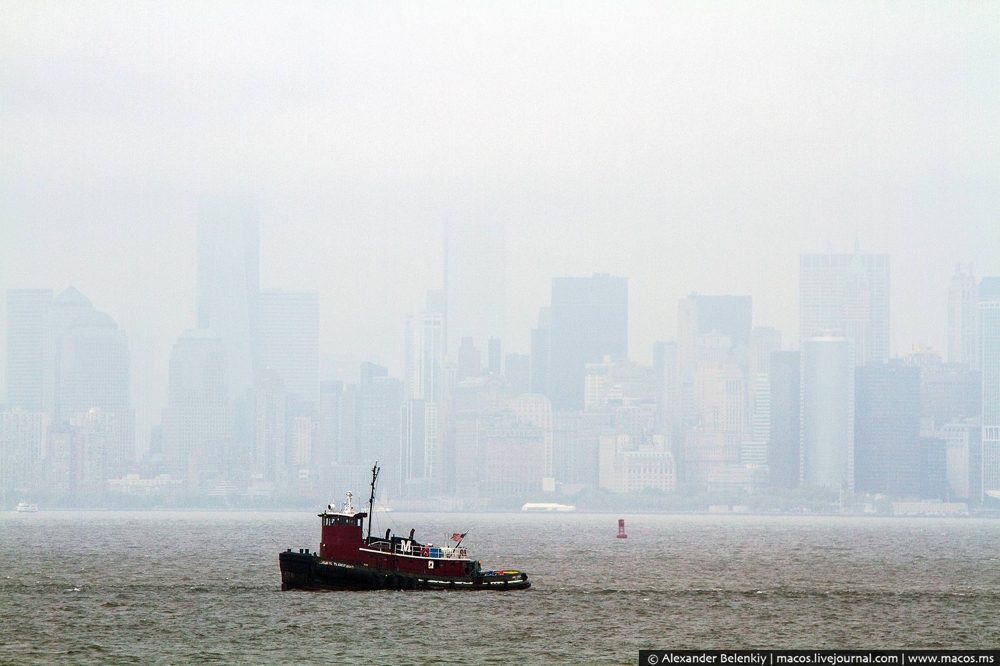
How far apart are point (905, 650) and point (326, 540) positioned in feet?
145

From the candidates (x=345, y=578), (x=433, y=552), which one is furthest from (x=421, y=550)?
(x=345, y=578)

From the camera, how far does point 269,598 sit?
114375 mm

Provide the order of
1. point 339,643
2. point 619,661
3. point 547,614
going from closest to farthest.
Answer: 1. point 619,661
2. point 339,643
3. point 547,614

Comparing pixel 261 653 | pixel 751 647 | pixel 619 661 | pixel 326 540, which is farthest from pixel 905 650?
pixel 326 540

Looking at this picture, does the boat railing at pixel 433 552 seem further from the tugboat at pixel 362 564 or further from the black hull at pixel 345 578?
the black hull at pixel 345 578

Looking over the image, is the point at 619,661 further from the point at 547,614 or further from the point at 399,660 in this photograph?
the point at 547,614

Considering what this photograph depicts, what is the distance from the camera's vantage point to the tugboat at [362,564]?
114625mm

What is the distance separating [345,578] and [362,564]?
1.60 meters

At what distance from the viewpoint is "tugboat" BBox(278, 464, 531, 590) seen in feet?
376

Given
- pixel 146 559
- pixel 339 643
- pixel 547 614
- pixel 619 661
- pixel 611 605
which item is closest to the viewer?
pixel 619 661

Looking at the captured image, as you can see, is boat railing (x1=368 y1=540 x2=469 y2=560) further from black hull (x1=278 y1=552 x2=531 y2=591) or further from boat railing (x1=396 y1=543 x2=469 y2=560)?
black hull (x1=278 y1=552 x2=531 y2=591)

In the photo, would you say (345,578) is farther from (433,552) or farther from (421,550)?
(433,552)

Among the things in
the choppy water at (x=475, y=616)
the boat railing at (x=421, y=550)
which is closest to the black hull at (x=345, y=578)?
the choppy water at (x=475, y=616)

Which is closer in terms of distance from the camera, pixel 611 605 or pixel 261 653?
pixel 261 653
